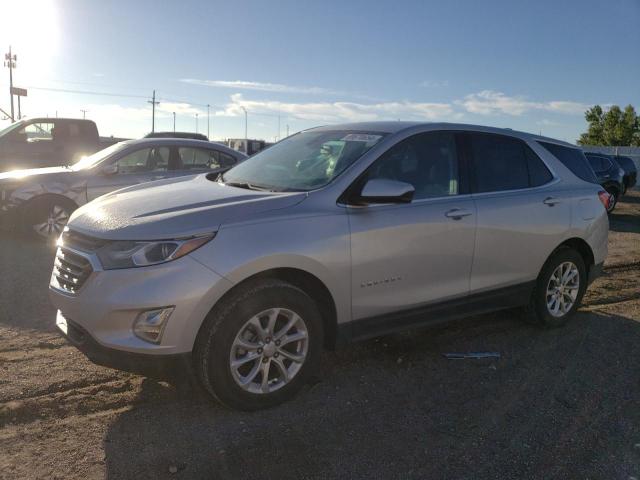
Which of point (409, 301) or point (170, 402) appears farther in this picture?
point (409, 301)

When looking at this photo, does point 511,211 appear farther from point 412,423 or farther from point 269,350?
point 269,350

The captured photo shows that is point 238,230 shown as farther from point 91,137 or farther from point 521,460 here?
point 91,137

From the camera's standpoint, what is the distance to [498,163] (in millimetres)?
4816

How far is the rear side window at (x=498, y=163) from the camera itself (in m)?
4.64

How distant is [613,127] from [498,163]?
6324 centimetres

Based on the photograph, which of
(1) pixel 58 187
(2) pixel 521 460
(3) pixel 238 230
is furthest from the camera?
(1) pixel 58 187

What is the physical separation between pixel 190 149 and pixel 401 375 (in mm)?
6015

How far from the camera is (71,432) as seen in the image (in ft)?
10.7

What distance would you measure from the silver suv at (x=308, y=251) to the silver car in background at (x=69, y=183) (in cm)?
428

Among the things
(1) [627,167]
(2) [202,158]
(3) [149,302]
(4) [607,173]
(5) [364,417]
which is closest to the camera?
(3) [149,302]

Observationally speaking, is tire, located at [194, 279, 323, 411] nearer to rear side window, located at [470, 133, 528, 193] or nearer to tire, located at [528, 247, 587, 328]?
rear side window, located at [470, 133, 528, 193]

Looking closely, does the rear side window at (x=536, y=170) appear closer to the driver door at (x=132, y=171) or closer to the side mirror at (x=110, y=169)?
the driver door at (x=132, y=171)

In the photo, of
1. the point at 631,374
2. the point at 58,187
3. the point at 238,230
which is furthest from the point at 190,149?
the point at 631,374

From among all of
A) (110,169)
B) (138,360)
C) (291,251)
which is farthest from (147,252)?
(110,169)
